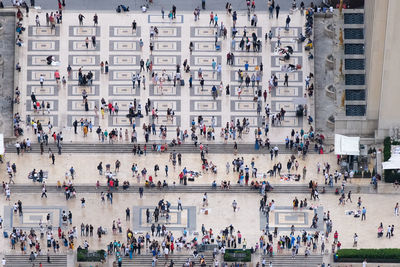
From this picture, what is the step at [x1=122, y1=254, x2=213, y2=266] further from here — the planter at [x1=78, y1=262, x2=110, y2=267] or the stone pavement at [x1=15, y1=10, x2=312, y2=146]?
the stone pavement at [x1=15, y1=10, x2=312, y2=146]

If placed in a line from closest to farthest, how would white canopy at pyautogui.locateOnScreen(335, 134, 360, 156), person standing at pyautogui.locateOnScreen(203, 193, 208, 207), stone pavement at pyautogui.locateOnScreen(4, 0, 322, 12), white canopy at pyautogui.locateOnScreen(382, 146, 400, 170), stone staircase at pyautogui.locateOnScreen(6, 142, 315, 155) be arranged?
Answer: person standing at pyautogui.locateOnScreen(203, 193, 208, 207), white canopy at pyautogui.locateOnScreen(382, 146, 400, 170), white canopy at pyautogui.locateOnScreen(335, 134, 360, 156), stone staircase at pyautogui.locateOnScreen(6, 142, 315, 155), stone pavement at pyautogui.locateOnScreen(4, 0, 322, 12)

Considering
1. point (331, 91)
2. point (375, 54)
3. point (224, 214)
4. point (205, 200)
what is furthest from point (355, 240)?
point (331, 91)

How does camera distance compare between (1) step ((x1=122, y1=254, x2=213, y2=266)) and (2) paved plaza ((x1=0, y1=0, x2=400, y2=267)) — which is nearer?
(1) step ((x1=122, y1=254, x2=213, y2=266))

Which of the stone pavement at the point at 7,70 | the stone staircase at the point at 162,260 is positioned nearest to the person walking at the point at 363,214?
the stone staircase at the point at 162,260

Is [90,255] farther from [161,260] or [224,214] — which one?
[224,214]

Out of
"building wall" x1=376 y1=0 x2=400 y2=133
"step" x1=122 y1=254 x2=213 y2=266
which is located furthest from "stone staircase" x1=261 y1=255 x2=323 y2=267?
"building wall" x1=376 y1=0 x2=400 y2=133

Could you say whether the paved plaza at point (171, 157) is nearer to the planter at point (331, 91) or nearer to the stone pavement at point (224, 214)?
the stone pavement at point (224, 214)
